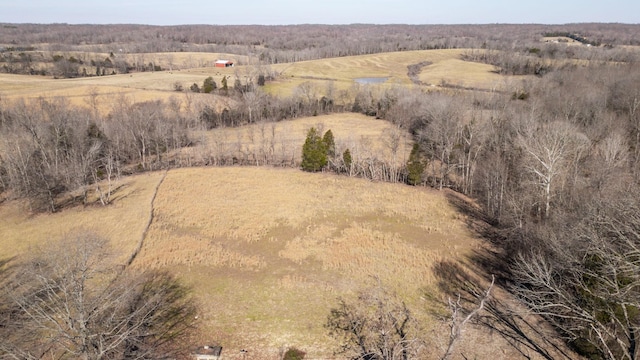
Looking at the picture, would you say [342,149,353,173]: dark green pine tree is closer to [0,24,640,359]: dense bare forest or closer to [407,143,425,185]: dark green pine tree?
[0,24,640,359]: dense bare forest

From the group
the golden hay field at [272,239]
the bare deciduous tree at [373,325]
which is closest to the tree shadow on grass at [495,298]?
the golden hay field at [272,239]

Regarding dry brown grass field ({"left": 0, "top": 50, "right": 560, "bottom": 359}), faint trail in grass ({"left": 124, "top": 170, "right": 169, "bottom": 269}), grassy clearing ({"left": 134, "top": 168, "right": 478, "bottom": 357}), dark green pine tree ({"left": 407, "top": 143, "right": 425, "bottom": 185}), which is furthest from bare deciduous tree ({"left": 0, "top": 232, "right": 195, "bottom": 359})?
dark green pine tree ({"left": 407, "top": 143, "right": 425, "bottom": 185})

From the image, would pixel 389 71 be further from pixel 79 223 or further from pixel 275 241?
pixel 79 223

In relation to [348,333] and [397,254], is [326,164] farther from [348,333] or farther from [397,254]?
[348,333]

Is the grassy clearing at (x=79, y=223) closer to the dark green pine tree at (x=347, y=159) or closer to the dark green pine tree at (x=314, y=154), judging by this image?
the dark green pine tree at (x=314, y=154)

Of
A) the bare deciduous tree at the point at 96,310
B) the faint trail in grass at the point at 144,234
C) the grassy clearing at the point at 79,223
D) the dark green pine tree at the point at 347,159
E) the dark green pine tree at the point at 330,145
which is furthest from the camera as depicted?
the dark green pine tree at the point at 330,145

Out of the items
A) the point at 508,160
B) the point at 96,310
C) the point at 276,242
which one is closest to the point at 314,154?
the point at 276,242

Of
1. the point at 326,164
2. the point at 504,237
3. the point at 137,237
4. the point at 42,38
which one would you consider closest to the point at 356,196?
the point at 326,164
